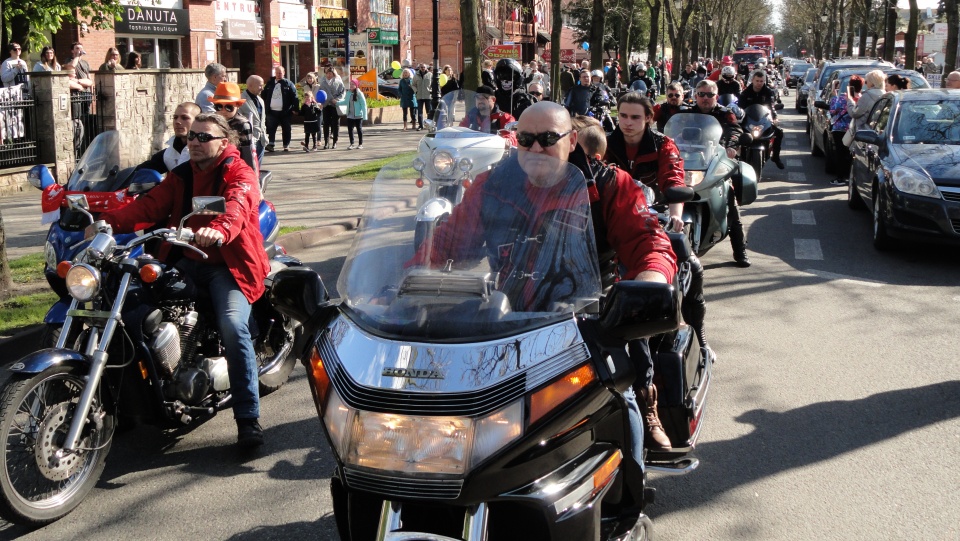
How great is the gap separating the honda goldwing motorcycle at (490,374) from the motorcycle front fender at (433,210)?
56 millimetres

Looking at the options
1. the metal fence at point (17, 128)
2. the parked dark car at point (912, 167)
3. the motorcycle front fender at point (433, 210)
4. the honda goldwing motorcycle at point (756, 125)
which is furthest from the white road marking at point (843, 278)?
the metal fence at point (17, 128)

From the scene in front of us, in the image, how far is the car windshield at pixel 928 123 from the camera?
1150cm

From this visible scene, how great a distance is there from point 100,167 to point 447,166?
2128 mm

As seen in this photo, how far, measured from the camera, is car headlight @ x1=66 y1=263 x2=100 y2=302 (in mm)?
4629

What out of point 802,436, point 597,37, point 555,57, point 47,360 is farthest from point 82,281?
point 597,37

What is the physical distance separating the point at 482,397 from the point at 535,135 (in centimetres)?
140

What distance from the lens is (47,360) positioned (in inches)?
177

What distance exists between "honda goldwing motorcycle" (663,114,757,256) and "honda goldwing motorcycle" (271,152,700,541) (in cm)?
586

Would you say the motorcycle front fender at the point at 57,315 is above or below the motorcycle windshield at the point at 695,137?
below

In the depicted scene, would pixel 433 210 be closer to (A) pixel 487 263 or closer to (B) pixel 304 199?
(A) pixel 487 263

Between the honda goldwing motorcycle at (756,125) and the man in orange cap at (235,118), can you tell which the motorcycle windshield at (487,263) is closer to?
the man in orange cap at (235,118)

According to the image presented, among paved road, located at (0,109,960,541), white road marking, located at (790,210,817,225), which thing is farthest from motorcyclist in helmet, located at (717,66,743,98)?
paved road, located at (0,109,960,541)

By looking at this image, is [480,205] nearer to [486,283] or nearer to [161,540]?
[486,283]

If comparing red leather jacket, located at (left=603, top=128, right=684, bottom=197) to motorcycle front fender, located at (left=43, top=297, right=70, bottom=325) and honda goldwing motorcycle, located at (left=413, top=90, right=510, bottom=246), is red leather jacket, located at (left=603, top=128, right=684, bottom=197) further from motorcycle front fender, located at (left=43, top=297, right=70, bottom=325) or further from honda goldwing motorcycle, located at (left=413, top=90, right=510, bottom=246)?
motorcycle front fender, located at (left=43, top=297, right=70, bottom=325)
